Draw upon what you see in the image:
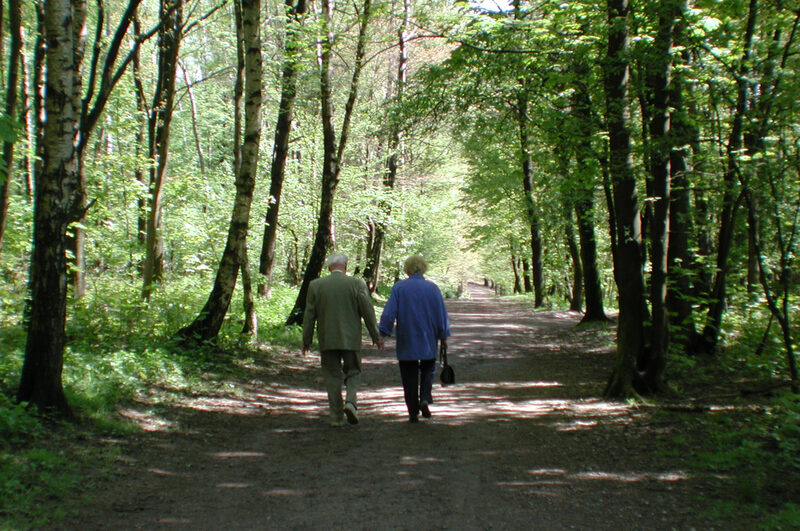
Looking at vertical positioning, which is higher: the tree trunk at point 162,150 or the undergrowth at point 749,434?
the tree trunk at point 162,150

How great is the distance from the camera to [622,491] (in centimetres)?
492

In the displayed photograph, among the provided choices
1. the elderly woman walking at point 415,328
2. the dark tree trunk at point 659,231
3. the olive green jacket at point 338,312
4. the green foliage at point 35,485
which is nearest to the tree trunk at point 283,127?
the olive green jacket at point 338,312

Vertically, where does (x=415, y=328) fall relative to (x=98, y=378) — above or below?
above

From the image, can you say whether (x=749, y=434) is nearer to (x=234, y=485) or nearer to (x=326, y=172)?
(x=234, y=485)

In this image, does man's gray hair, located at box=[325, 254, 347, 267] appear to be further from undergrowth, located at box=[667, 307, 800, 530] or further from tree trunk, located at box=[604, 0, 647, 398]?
undergrowth, located at box=[667, 307, 800, 530]

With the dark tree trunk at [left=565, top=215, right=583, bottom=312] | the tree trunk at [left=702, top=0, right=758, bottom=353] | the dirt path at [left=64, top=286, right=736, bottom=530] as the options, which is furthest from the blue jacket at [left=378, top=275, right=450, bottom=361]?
the dark tree trunk at [left=565, top=215, right=583, bottom=312]

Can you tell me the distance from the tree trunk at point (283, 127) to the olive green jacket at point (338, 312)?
7221 mm

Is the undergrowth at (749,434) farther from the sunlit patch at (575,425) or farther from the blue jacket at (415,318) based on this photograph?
the blue jacket at (415,318)

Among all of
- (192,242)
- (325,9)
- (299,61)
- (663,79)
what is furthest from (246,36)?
(663,79)

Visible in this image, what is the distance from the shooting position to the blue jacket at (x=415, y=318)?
7227mm

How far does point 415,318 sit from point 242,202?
16.9ft

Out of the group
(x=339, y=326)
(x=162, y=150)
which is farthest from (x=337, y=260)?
(x=162, y=150)

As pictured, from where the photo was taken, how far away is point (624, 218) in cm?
874

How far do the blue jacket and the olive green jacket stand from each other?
11.1 inches
